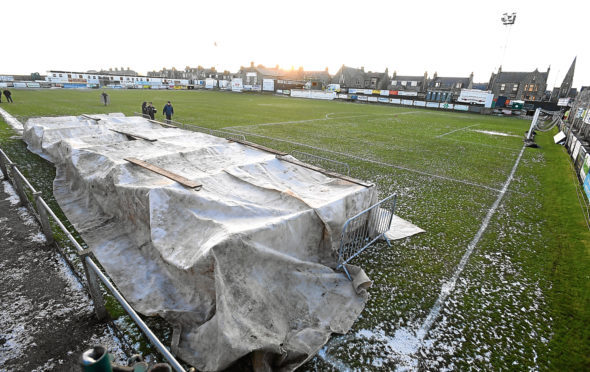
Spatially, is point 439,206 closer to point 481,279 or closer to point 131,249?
point 481,279

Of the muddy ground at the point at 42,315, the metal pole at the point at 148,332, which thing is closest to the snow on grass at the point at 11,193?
the muddy ground at the point at 42,315

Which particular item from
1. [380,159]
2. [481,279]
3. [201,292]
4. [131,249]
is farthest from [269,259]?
[380,159]

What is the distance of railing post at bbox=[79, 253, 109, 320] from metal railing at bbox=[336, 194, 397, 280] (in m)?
4.09

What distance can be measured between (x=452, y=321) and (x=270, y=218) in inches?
147

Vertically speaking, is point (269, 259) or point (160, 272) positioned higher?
point (269, 259)

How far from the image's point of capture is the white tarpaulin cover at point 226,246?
4.02 m

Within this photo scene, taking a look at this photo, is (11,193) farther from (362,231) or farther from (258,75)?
(258,75)

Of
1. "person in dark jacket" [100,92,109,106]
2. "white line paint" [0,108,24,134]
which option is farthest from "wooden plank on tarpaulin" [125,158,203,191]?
"person in dark jacket" [100,92,109,106]

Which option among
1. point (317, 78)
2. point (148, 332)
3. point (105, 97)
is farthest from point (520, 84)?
point (148, 332)

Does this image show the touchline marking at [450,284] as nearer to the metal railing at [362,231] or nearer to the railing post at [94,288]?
the metal railing at [362,231]

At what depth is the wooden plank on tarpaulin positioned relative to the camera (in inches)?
233

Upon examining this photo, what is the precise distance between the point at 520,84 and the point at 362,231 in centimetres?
9231

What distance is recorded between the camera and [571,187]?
1213 cm

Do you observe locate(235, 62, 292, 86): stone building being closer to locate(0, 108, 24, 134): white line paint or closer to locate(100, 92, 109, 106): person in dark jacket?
locate(100, 92, 109, 106): person in dark jacket
